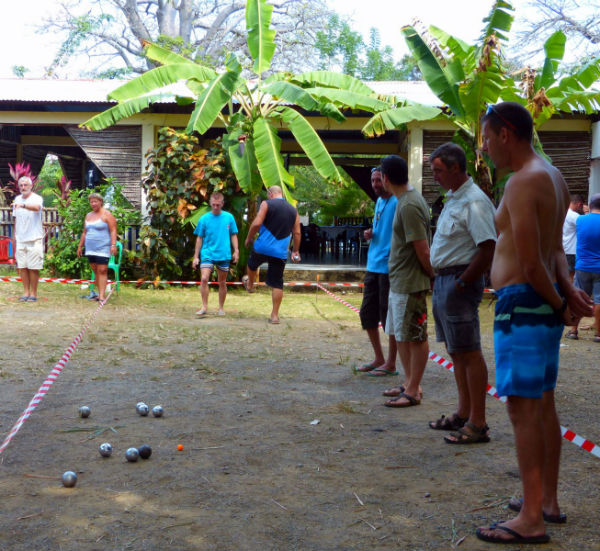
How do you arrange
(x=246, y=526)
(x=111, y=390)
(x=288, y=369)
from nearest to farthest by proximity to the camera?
1. (x=246, y=526)
2. (x=111, y=390)
3. (x=288, y=369)

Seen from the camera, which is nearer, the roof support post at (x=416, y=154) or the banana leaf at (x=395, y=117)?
the banana leaf at (x=395, y=117)

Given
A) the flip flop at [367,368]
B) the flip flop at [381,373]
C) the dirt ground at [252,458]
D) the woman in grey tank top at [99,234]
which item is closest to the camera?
the dirt ground at [252,458]

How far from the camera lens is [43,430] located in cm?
460

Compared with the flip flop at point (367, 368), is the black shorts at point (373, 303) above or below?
above

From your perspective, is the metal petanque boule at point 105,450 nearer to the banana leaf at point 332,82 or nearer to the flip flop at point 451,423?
the flip flop at point 451,423

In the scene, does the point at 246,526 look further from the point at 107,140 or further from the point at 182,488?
the point at 107,140

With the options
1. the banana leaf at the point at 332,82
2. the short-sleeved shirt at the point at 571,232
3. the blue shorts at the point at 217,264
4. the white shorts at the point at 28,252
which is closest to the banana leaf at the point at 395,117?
the banana leaf at the point at 332,82

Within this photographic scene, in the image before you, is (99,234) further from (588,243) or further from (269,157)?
(588,243)

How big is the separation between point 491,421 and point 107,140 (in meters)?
12.5

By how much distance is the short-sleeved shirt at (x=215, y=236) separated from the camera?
Answer: 33.1 ft

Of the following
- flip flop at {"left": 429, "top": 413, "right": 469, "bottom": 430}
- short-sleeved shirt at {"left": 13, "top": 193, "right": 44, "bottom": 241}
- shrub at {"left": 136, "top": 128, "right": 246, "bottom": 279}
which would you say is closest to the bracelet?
flip flop at {"left": 429, "top": 413, "right": 469, "bottom": 430}

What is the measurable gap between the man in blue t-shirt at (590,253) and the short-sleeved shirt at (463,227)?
486 cm

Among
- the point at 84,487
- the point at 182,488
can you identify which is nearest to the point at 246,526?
the point at 182,488

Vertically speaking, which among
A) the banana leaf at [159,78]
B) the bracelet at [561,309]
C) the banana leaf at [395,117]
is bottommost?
the bracelet at [561,309]
